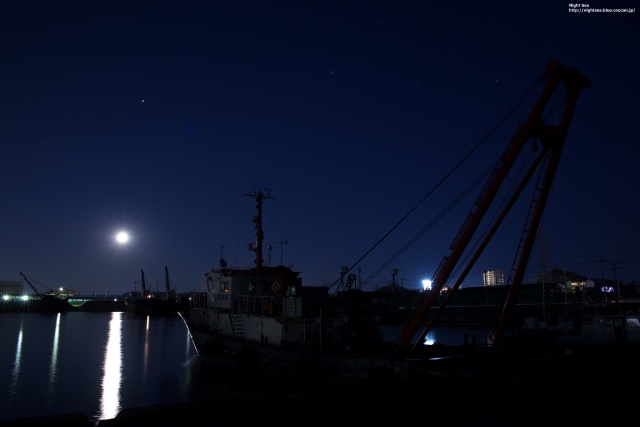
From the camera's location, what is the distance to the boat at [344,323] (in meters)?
19.4

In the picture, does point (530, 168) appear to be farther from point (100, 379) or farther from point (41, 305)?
point (41, 305)

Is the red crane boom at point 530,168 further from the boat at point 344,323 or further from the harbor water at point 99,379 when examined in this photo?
the harbor water at point 99,379

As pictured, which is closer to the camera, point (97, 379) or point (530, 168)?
point (530, 168)

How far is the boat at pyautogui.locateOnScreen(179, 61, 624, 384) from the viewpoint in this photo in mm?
19359

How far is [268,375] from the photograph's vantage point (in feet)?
82.9

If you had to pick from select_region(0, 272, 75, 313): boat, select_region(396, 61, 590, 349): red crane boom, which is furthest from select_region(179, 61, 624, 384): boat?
select_region(0, 272, 75, 313): boat

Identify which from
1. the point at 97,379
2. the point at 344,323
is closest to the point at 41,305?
the point at 97,379

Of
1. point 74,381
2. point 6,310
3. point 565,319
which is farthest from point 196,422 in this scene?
point 6,310

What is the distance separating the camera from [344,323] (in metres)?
24.5

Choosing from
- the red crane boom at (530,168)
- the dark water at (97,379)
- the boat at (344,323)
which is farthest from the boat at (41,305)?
the red crane boom at (530,168)

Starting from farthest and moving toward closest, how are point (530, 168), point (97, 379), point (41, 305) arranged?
point (41, 305) → point (97, 379) → point (530, 168)

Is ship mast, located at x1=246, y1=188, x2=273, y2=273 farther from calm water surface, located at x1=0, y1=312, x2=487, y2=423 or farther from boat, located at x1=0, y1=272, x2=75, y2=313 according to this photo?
boat, located at x1=0, y1=272, x2=75, y2=313

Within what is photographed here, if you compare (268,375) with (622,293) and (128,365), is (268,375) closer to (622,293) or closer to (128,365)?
(128,365)

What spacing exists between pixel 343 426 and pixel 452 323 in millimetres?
79601
